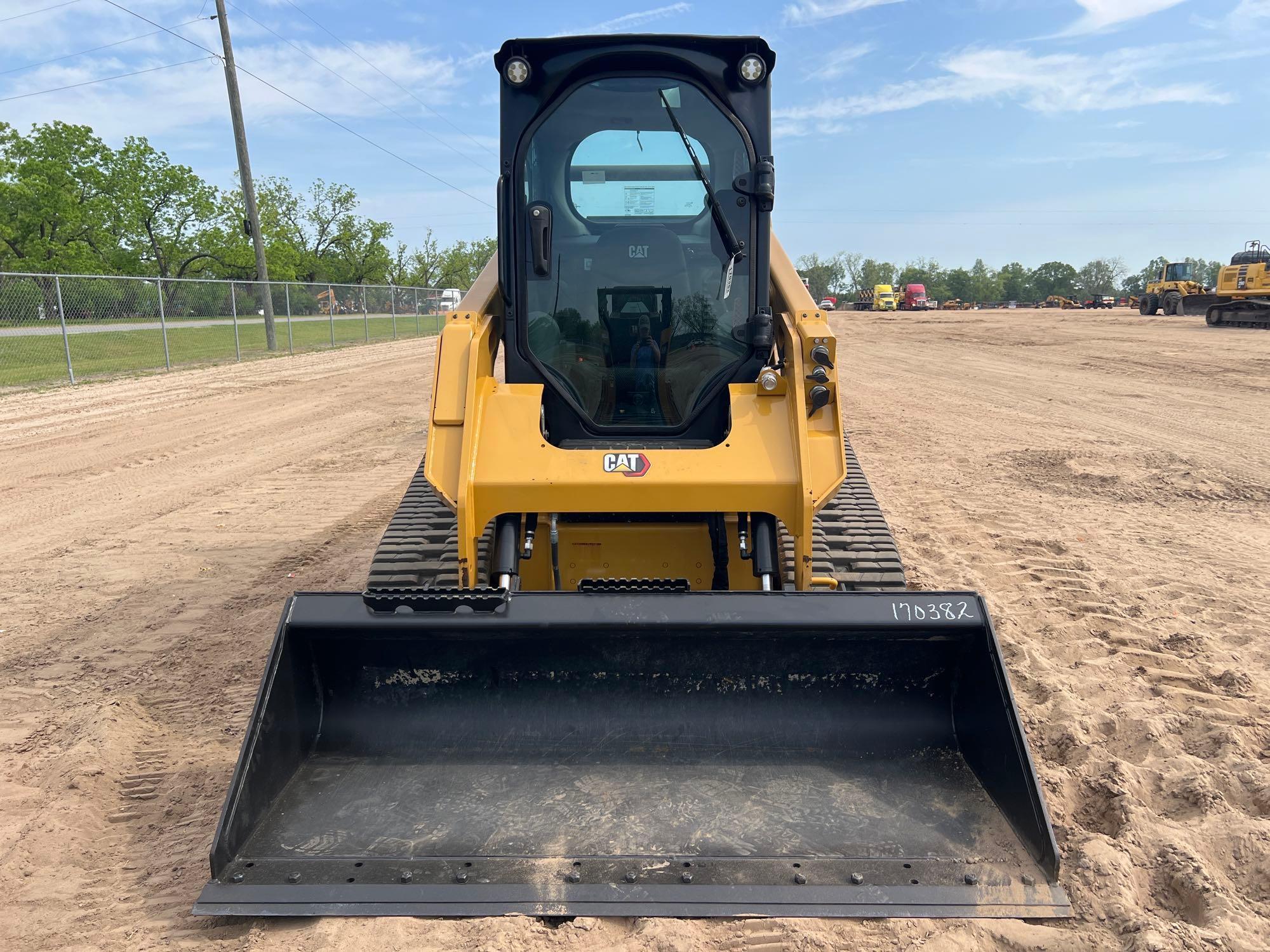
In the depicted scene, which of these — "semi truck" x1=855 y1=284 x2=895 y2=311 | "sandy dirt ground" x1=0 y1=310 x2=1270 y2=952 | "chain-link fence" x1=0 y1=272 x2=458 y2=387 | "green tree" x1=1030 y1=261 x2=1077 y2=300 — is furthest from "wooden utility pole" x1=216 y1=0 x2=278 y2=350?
"green tree" x1=1030 y1=261 x2=1077 y2=300

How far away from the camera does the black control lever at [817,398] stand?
3734mm

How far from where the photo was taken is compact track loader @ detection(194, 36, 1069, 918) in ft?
8.64

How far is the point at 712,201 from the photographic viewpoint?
13.1ft

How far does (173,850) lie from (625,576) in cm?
204

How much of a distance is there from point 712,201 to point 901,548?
3.19 metres

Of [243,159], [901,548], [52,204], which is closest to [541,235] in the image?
[901,548]

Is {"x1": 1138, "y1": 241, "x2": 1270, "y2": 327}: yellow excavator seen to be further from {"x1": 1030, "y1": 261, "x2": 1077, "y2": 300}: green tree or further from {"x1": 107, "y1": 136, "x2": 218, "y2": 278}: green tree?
{"x1": 1030, "y1": 261, "x2": 1077, "y2": 300}: green tree

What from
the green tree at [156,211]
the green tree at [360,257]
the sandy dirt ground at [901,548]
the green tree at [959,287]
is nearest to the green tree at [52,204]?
the green tree at [156,211]

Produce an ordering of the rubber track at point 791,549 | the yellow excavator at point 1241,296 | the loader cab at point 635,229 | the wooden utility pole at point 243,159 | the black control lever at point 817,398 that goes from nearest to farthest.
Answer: the black control lever at point 817,398 → the loader cab at point 635,229 → the rubber track at point 791,549 → the wooden utility pole at point 243,159 → the yellow excavator at point 1241,296

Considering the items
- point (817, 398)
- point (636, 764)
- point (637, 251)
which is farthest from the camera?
point (637, 251)

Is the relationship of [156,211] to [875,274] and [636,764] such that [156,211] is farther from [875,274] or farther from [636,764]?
[875,274]

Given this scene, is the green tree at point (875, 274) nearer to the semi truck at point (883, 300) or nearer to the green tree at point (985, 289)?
the green tree at point (985, 289)

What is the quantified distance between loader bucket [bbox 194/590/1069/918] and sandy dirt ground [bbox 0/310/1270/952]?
0.10 metres

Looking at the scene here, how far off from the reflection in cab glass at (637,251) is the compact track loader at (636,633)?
0.04 feet
